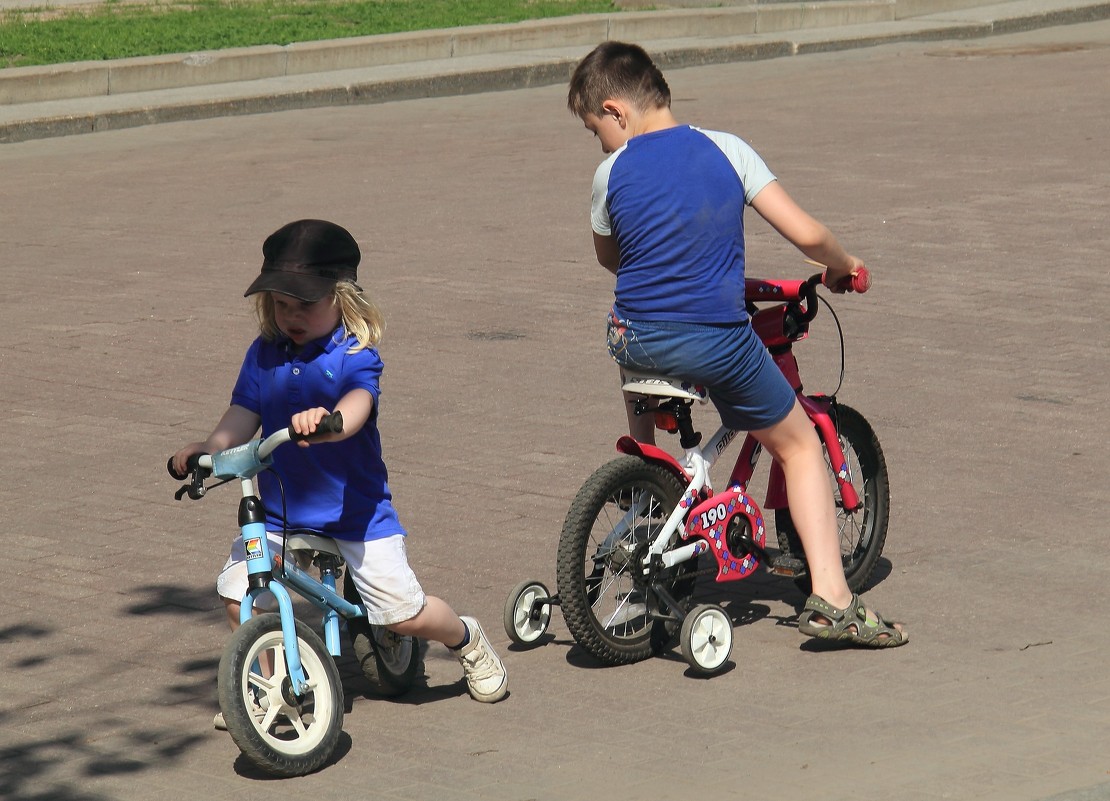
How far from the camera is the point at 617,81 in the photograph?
513 centimetres

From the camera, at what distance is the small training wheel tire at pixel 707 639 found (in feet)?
16.8

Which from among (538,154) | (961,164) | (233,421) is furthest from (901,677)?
(538,154)

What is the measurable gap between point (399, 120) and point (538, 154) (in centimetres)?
286

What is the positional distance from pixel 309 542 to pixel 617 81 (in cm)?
158

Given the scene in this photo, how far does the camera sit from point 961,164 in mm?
14469

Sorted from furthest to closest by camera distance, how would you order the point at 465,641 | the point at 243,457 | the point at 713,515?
the point at 713,515 < the point at 465,641 < the point at 243,457

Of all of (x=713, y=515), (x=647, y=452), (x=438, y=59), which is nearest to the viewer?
(x=647, y=452)

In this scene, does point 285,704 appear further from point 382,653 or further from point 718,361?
point 718,361

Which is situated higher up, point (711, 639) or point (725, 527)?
point (725, 527)

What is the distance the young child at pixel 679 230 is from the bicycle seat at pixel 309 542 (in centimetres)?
106

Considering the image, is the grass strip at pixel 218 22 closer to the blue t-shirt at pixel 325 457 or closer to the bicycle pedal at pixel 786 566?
the bicycle pedal at pixel 786 566

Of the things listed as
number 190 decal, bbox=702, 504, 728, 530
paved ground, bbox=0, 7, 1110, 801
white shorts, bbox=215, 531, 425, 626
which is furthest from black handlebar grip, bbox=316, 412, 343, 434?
number 190 decal, bbox=702, 504, 728, 530

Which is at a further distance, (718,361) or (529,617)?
(529,617)

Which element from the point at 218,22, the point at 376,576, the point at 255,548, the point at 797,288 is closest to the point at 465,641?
the point at 376,576
